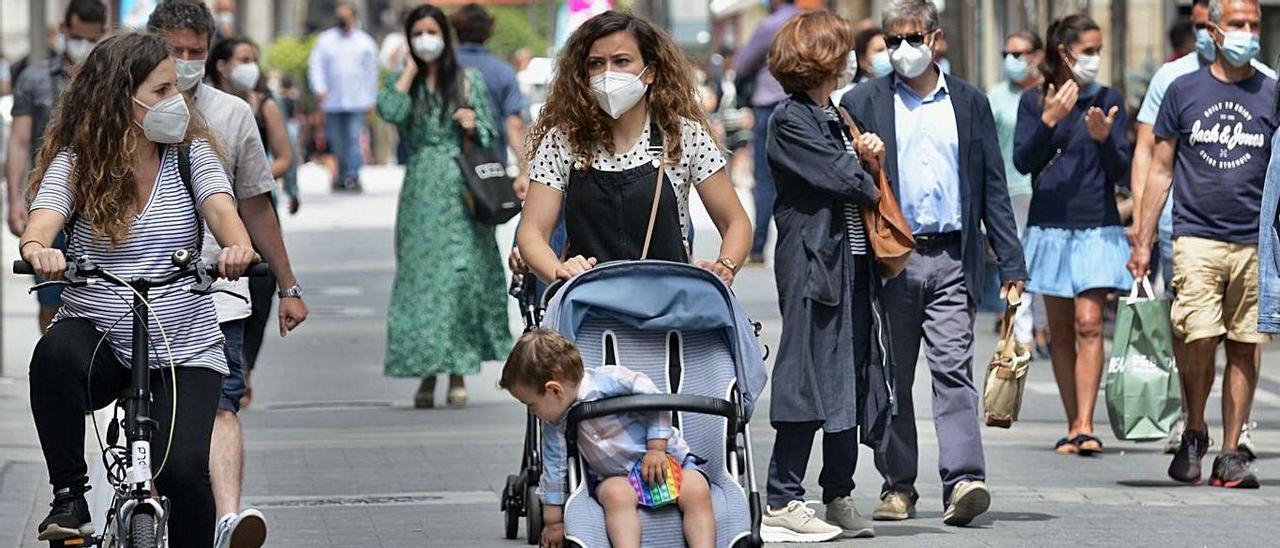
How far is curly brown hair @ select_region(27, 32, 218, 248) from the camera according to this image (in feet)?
23.0

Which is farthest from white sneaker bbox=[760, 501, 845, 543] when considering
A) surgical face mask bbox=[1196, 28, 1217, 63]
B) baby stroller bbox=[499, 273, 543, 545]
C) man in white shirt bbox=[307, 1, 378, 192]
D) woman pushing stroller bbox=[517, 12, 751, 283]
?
man in white shirt bbox=[307, 1, 378, 192]

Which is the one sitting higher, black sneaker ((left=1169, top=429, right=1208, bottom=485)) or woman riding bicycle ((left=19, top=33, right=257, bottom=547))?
woman riding bicycle ((left=19, top=33, right=257, bottom=547))

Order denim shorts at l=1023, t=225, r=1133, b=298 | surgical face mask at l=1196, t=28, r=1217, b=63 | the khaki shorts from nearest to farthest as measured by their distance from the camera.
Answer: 1. the khaki shorts
2. surgical face mask at l=1196, t=28, r=1217, b=63
3. denim shorts at l=1023, t=225, r=1133, b=298

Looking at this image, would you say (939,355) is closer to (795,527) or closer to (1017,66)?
(795,527)

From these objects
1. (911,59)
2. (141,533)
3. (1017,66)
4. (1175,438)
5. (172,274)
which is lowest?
(1175,438)

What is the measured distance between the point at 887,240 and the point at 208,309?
2.44 m

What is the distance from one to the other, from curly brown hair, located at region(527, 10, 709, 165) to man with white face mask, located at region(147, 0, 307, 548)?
2.96ft

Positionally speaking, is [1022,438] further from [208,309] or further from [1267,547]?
[208,309]

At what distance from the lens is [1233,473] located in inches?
397

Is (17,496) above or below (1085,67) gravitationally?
below

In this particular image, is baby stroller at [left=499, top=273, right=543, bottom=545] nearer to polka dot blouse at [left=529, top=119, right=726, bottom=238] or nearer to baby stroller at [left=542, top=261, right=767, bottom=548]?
polka dot blouse at [left=529, top=119, right=726, bottom=238]

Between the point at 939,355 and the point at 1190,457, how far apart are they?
1.73 meters

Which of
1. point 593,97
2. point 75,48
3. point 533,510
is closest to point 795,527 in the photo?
point 533,510

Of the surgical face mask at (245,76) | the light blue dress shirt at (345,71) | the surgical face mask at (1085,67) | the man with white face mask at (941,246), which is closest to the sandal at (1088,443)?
the surgical face mask at (1085,67)
